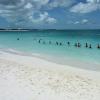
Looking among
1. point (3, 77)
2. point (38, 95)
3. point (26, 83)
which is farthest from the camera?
point (3, 77)

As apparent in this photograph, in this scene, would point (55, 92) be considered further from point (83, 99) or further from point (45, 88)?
point (83, 99)

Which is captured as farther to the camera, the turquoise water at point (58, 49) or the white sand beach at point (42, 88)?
the turquoise water at point (58, 49)

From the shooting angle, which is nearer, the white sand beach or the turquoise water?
the white sand beach

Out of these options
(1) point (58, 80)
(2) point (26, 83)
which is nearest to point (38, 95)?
(2) point (26, 83)

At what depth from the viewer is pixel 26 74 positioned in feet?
37.3

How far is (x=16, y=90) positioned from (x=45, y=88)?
3.82 feet

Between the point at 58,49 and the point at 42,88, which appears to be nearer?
the point at 42,88

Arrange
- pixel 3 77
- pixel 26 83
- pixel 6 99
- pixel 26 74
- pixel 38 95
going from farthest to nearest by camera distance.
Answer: pixel 26 74 → pixel 3 77 → pixel 26 83 → pixel 38 95 → pixel 6 99

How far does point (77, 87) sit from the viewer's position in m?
9.34

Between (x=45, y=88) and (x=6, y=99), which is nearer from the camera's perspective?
(x=6, y=99)

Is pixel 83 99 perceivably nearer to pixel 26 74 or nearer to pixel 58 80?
pixel 58 80

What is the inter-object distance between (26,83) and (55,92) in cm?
153

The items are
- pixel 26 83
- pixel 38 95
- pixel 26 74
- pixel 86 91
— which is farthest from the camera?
pixel 26 74

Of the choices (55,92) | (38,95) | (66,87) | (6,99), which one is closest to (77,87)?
(66,87)
